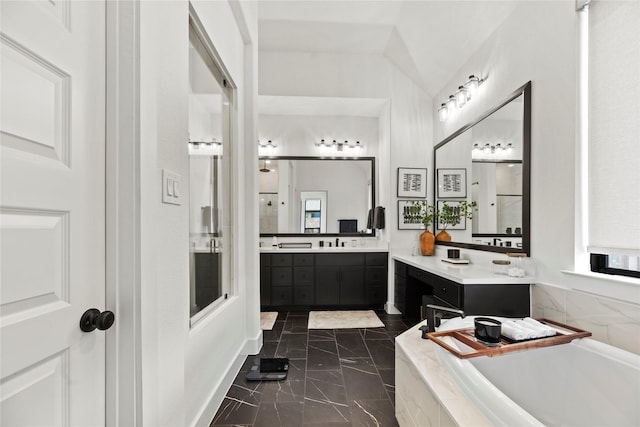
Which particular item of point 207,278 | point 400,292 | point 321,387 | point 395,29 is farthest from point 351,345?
point 395,29

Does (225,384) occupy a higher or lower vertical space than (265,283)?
lower

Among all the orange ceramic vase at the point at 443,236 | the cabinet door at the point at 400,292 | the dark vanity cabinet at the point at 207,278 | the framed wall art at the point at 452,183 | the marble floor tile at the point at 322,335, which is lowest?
the marble floor tile at the point at 322,335

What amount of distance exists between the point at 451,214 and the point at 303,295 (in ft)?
6.83

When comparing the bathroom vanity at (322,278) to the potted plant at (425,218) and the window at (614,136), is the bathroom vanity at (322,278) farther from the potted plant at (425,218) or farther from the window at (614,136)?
the window at (614,136)

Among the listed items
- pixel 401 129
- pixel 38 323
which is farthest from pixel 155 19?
pixel 401 129

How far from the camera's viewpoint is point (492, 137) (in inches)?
104

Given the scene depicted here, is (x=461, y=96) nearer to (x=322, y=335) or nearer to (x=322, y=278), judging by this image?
(x=322, y=278)

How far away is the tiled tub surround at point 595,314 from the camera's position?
137 cm

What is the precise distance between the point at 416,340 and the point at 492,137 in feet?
6.58

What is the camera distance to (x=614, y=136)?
60.2 inches

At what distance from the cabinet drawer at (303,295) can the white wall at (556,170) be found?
2.44 m

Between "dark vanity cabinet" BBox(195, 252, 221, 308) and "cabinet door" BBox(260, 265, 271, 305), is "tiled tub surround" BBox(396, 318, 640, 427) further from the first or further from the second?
"cabinet door" BBox(260, 265, 271, 305)

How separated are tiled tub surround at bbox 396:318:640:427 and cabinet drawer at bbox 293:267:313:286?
235 centimetres

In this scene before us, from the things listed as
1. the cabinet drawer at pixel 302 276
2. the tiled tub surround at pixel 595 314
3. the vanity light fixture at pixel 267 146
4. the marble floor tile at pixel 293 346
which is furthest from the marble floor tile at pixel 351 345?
the vanity light fixture at pixel 267 146
